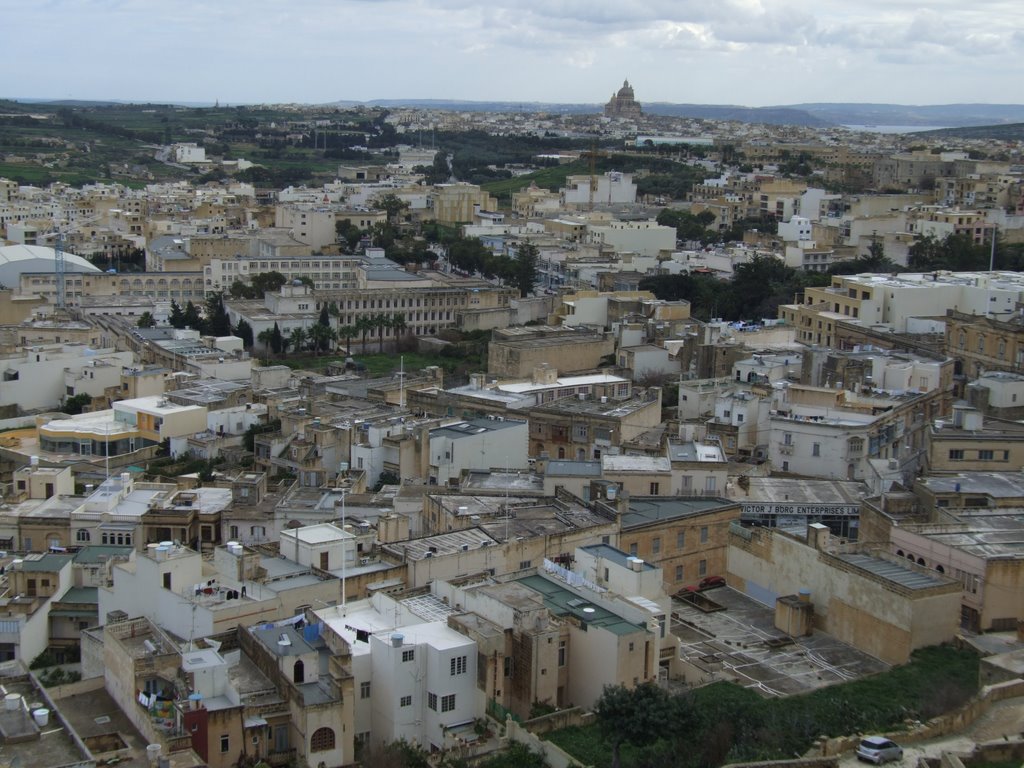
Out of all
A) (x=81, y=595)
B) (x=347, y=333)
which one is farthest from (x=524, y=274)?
(x=81, y=595)

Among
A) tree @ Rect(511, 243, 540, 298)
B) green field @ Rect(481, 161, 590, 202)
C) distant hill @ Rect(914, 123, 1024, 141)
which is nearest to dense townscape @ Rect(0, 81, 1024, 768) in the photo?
tree @ Rect(511, 243, 540, 298)

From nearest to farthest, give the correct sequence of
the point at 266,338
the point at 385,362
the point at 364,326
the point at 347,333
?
the point at 385,362 < the point at 266,338 < the point at 347,333 < the point at 364,326

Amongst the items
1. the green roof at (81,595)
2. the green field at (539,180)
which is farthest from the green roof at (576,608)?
the green field at (539,180)

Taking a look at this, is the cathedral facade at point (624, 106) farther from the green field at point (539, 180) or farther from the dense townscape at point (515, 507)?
the dense townscape at point (515, 507)

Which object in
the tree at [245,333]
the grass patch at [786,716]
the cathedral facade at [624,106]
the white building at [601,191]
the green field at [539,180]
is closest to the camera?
the grass patch at [786,716]

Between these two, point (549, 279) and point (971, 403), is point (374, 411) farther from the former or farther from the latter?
point (549, 279)

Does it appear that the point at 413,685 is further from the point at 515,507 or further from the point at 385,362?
the point at 385,362
